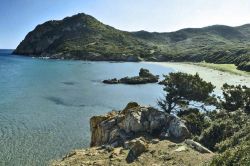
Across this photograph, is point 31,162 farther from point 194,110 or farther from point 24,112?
point 24,112

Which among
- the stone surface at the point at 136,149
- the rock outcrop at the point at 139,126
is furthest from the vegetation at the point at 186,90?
the stone surface at the point at 136,149

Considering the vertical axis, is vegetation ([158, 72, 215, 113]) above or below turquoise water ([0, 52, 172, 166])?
above

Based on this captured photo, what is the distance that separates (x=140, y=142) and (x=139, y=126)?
6.03 meters

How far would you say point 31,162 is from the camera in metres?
35.7

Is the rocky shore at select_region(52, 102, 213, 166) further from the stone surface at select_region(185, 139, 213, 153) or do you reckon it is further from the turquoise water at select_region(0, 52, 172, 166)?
the turquoise water at select_region(0, 52, 172, 166)

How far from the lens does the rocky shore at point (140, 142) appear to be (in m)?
27.0

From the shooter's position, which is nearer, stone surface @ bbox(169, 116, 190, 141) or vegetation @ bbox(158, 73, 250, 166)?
vegetation @ bbox(158, 73, 250, 166)

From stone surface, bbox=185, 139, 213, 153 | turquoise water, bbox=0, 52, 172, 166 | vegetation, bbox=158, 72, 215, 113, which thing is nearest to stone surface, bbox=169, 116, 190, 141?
stone surface, bbox=185, 139, 213, 153

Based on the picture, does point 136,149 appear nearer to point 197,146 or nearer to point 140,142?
point 140,142

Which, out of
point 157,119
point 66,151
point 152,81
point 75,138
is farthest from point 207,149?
point 152,81

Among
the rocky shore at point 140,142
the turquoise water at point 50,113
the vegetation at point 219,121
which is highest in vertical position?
the vegetation at point 219,121

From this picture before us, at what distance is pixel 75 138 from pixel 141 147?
17884mm

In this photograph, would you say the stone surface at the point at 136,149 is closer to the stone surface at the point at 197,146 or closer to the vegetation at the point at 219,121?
the stone surface at the point at 197,146

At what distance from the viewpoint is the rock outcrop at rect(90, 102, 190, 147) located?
109 ft
